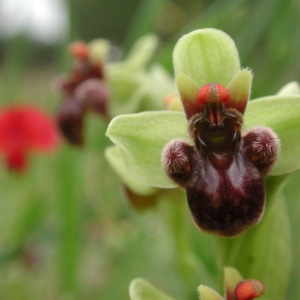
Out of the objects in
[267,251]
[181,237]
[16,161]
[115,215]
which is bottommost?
[115,215]

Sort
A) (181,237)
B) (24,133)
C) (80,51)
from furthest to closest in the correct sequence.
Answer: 1. (24,133)
2. (80,51)
3. (181,237)

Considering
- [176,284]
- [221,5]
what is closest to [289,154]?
[221,5]

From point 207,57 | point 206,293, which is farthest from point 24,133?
point 206,293

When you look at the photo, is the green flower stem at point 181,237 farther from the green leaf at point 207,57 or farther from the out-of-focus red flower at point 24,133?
the out-of-focus red flower at point 24,133

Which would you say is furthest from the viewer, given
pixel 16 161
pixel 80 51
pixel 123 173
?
pixel 16 161

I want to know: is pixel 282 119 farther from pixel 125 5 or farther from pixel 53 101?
pixel 125 5

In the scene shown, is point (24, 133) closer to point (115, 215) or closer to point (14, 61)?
point (14, 61)

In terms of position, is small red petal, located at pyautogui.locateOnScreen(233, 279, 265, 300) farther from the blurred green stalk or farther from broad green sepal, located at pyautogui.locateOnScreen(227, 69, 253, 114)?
the blurred green stalk
